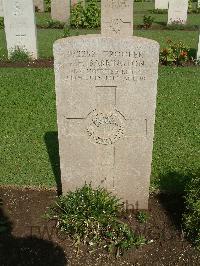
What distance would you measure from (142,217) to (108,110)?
135cm

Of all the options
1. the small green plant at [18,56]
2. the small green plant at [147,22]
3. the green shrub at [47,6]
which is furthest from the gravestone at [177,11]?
the small green plant at [18,56]

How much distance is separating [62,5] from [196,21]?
21.6 feet

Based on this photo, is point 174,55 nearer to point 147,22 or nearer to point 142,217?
point 147,22

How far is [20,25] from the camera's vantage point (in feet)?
34.9

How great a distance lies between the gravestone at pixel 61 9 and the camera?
16828mm

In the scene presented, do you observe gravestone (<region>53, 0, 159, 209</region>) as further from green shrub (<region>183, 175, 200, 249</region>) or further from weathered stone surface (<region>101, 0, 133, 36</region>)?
weathered stone surface (<region>101, 0, 133, 36</region>)

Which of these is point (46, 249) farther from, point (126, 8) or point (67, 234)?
point (126, 8)

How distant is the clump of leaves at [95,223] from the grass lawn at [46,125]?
3.09 feet

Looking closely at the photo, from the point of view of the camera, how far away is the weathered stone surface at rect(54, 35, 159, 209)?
3461 mm

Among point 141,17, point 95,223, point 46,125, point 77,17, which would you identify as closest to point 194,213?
point 95,223

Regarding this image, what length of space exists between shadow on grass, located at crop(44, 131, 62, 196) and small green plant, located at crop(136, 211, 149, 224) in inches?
43.5

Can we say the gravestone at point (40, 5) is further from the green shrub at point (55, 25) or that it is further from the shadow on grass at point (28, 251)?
the shadow on grass at point (28, 251)

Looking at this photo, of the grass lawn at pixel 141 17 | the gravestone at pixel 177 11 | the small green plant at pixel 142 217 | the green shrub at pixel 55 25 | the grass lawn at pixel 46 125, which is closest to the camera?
the small green plant at pixel 142 217

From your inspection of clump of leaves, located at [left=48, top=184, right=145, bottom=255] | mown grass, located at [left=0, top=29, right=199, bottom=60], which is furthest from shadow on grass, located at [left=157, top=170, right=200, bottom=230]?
mown grass, located at [left=0, top=29, right=199, bottom=60]
